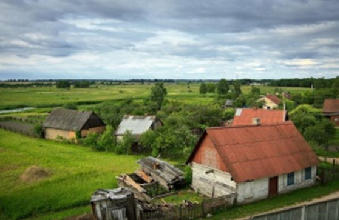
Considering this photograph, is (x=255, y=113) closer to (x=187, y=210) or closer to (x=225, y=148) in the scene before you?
(x=225, y=148)

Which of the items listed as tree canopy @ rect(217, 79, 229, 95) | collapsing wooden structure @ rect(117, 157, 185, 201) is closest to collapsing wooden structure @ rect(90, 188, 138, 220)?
collapsing wooden structure @ rect(117, 157, 185, 201)

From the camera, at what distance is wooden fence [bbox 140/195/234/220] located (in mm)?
15594

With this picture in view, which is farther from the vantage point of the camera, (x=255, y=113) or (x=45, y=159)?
(x=255, y=113)

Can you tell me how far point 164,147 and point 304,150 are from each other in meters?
13.3

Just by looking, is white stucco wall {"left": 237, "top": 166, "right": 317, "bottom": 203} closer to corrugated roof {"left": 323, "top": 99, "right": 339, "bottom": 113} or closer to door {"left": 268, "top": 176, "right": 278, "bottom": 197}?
door {"left": 268, "top": 176, "right": 278, "bottom": 197}

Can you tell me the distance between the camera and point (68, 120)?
148 feet

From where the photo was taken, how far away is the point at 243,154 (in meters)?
19.3

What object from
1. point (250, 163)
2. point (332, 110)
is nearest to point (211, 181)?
point (250, 163)

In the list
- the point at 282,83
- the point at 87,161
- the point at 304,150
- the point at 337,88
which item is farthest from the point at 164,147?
the point at 282,83

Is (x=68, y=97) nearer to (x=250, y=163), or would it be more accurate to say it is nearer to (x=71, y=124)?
(x=71, y=124)

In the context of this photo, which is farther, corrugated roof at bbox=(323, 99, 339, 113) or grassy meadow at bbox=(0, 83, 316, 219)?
corrugated roof at bbox=(323, 99, 339, 113)

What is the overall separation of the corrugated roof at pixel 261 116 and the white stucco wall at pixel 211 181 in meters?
16.4

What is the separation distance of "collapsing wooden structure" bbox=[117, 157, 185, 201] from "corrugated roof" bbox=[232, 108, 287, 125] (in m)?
16.2

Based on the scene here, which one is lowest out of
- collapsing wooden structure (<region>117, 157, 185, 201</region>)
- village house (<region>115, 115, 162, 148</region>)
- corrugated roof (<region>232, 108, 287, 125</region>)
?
collapsing wooden structure (<region>117, 157, 185, 201</region>)
